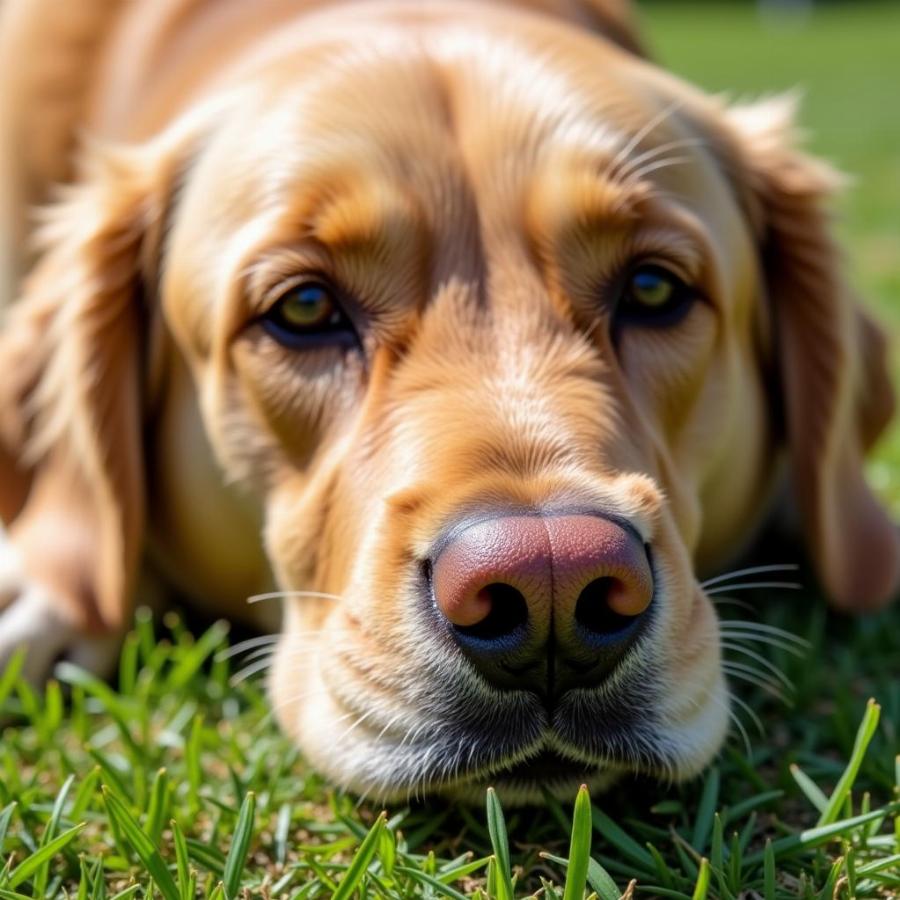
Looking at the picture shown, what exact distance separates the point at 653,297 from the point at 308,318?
32.1 inches

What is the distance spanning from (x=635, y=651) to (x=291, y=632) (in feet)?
3.31

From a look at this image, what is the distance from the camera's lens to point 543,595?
2248mm

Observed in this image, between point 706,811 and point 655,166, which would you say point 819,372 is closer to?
point 655,166

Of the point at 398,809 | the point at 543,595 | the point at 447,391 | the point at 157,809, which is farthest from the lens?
the point at 447,391

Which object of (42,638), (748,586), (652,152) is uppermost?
(652,152)

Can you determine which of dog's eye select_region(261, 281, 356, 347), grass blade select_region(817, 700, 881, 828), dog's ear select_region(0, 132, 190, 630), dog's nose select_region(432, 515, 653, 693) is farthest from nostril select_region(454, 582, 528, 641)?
dog's ear select_region(0, 132, 190, 630)

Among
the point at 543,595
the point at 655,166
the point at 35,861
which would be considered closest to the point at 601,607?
the point at 543,595

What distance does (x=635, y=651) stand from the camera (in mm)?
2451

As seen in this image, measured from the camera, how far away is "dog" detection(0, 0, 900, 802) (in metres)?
2.48

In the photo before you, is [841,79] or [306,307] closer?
[306,307]

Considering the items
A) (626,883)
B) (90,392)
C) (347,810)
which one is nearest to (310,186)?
(90,392)

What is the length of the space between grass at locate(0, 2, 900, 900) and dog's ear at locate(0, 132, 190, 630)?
24 cm

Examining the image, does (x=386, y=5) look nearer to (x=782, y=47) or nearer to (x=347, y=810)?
(x=347, y=810)

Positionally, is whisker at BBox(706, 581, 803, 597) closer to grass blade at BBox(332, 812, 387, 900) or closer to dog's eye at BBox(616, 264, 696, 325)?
dog's eye at BBox(616, 264, 696, 325)
